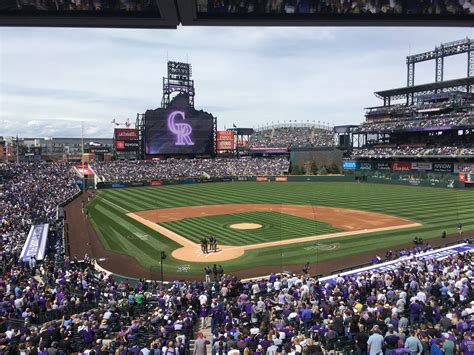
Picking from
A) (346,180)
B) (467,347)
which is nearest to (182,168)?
(346,180)

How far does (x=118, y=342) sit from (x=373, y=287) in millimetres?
9797

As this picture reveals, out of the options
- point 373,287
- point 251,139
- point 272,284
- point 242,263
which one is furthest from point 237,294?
point 251,139

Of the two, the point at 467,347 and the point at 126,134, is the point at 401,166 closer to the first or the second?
the point at 126,134

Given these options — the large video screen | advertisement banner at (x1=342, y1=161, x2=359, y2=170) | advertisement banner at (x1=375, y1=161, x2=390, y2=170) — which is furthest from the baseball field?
advertisement banner at (x1=342, y1=161, x2=359, y2=170)

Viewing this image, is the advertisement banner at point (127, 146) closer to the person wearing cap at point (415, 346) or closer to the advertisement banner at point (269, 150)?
the advertisement banner at point (269, 150)

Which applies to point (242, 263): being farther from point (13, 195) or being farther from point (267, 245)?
point (13, 195)

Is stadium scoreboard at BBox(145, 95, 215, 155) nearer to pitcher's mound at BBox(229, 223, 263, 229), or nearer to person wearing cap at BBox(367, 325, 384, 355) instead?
pitcher's mound at BBox(229, 223, 263, 229)

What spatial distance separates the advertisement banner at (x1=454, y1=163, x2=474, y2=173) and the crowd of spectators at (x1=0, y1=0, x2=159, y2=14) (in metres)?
78.9

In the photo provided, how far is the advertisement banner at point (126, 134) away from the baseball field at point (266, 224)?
135 ft

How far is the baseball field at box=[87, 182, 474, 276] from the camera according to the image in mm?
27625

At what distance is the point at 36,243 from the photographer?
2522 cm

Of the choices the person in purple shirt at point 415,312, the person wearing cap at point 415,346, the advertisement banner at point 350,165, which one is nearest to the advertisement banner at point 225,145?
the advertisement banner at point 350,165

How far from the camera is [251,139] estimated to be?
14075 cm

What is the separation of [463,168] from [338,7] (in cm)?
8000
